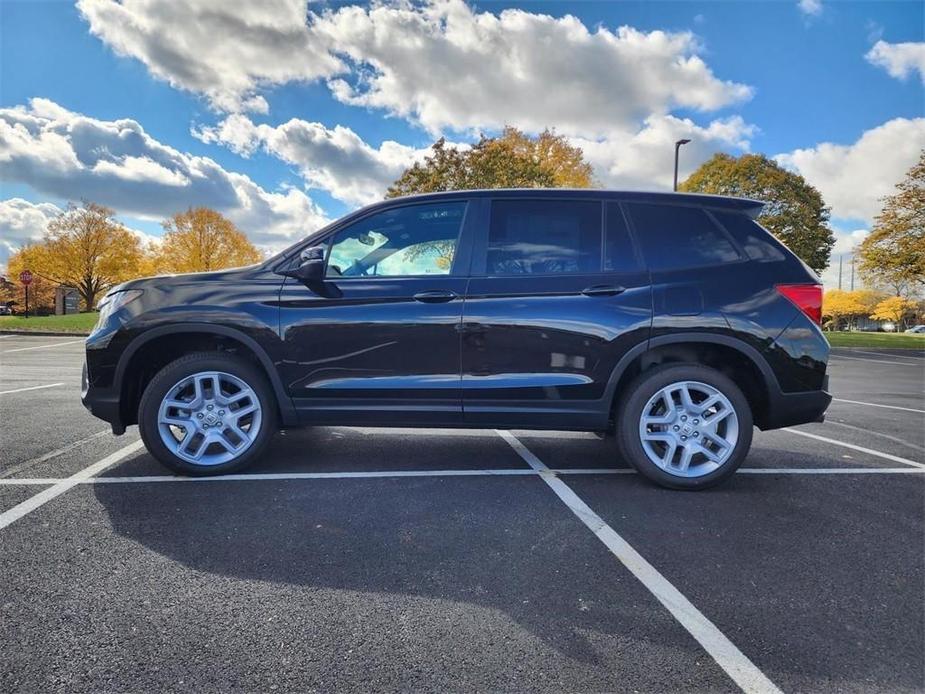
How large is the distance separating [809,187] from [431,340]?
3684 cm

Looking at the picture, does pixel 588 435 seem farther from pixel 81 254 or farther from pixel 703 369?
pixel 81 254

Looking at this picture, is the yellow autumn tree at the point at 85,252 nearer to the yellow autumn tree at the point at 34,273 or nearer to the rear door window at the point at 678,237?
the yellow autumn tree at the point at 34,273

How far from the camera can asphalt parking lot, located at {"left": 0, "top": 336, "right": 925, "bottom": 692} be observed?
66.9 inches

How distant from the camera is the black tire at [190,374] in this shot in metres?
3.44

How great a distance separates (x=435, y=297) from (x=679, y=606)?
7.13 feet

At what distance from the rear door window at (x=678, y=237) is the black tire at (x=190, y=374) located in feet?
9.01

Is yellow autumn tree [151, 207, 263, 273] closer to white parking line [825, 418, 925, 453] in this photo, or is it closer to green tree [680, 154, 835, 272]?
green tree [680, 154, 835, 272]

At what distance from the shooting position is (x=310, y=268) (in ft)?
11.0

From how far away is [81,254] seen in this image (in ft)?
144

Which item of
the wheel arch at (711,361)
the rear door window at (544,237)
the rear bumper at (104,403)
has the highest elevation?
the rear door window at (544,237)

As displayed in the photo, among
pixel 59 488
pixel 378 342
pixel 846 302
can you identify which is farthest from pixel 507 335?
pixel 846 302

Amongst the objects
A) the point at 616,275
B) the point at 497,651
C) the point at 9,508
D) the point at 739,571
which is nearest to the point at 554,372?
the point at 616,275

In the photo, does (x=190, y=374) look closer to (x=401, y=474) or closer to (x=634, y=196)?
(x=401, y=474)

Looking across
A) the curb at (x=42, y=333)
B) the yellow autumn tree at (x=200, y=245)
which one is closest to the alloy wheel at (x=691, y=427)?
the curb at (x=42, y=333)
